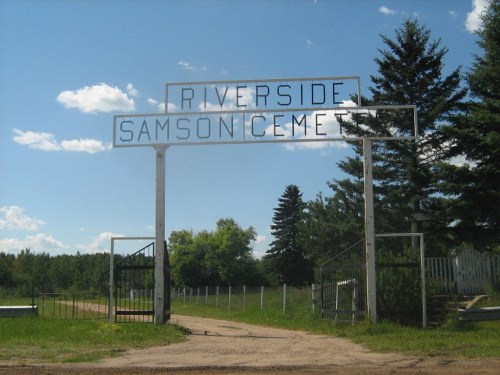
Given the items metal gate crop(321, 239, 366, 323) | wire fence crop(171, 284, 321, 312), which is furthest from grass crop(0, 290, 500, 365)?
wire fence crop(171, 284, 321, 312)

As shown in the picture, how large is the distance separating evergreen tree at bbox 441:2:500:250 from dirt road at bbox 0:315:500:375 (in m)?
11.8

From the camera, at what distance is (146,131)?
61.4 ft

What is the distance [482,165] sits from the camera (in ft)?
82.9

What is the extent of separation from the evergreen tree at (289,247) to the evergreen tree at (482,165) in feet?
144

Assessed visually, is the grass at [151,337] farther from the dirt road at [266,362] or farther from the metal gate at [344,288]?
the dirt road at [266,362]

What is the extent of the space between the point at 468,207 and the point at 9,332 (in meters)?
17.7

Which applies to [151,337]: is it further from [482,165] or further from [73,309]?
[482,165]

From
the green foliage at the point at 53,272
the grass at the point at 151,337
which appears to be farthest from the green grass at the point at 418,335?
the green foliage at the point at 53,272

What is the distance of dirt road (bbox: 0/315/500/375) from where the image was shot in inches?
414

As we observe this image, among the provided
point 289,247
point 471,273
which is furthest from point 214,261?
point 471,273

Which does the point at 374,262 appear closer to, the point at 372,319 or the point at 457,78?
the point at 372,319

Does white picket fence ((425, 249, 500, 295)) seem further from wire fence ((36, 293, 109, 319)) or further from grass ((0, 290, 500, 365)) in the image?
wire fence ((36, 293, 109, 319))

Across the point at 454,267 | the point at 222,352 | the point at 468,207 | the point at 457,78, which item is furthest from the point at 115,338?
the point at 457,78

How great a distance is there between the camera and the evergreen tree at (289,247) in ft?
239
